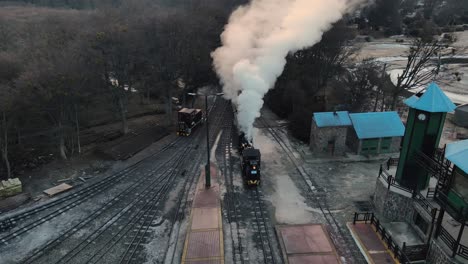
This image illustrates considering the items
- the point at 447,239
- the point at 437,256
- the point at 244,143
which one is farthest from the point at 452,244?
the point at 244,143

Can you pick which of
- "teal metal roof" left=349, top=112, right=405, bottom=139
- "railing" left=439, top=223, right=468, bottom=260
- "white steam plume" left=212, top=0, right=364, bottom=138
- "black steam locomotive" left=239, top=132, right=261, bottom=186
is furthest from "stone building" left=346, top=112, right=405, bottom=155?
"railing" left=439, top=223, right=468, bottom=260

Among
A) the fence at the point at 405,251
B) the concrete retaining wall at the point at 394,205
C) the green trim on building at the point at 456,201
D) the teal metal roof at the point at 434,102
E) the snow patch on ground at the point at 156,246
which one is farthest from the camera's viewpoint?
the concrete retaining wall at the point at 394,205

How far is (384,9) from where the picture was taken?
3821 inches

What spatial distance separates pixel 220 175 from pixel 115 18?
105ft

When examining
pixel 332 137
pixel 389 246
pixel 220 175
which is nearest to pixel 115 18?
pixel 220 175

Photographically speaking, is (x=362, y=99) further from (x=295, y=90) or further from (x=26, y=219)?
(x=26, y=219)

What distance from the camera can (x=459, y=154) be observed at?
1842 cm

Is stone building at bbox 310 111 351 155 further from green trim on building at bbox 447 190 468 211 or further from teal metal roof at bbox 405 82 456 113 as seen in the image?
green trim on building at bbox 447 190 468 211

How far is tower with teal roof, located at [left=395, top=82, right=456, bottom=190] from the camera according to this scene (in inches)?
861

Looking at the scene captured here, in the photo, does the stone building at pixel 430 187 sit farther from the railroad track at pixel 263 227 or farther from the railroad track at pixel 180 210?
the railroad track at pixel 180 210

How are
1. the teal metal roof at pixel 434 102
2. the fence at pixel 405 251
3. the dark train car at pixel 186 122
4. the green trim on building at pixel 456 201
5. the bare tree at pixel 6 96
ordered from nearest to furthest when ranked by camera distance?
the green trim on building at pixel 456 201 → the fence at pixel 405 251 → the teal metal roof at pixel 434 102 → the bare tree at pixel 6 96 → the dark train car at pixel 186 122

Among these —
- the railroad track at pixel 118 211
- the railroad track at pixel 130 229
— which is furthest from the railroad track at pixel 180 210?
the railroad track at pixel 118 211

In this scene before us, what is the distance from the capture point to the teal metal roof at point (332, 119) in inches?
1351

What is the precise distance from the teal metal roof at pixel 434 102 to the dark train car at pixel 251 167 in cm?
1231
